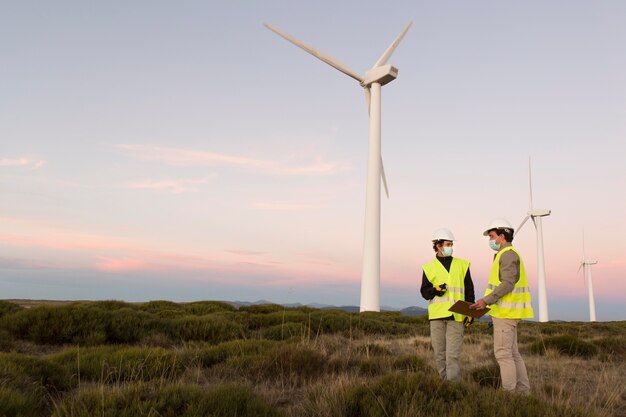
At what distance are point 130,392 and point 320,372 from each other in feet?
13.6

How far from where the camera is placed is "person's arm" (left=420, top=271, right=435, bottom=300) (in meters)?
8.03

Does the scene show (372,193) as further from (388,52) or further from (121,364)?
(121,364)

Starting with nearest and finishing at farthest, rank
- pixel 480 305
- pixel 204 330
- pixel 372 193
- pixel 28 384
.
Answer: pixel 28 384 < pixel 480 305 < pixel 204 330 < pixel 372 193

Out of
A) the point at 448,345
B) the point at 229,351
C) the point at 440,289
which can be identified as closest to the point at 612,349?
the point at 448,345

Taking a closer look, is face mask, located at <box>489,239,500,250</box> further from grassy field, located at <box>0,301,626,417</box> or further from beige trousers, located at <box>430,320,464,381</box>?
grassy field, located at <box>0,301,626,417</box>

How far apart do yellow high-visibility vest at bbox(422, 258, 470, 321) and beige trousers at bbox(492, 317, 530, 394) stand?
76cm

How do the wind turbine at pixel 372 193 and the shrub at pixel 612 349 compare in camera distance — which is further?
the wind turbine at pixel 372 193

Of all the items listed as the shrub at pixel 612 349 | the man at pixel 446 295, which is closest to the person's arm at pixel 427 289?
the man at pixel 446 295

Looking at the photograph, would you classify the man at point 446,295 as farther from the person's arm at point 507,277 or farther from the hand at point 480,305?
the person's arm at point 507,277

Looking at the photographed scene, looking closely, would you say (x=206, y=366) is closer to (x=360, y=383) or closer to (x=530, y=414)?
(x=360, y=383)

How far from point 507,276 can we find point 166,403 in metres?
5.06

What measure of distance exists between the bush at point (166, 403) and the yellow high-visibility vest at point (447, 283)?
3.60m

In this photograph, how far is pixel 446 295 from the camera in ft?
26.1

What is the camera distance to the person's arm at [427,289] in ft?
26.4
